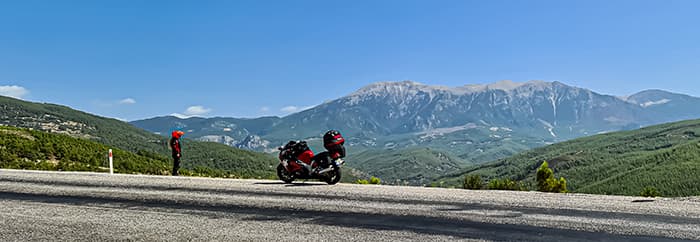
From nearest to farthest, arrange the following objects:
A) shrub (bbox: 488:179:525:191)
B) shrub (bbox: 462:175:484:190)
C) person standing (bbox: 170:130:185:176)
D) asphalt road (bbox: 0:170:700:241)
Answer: asphalt road (bbox: 0:170:700:241) → shrub (bbox: 488:179:525:191) → shrub (bbox: 462:175:484:190) → person standing (bbox: 170:130:185:176)

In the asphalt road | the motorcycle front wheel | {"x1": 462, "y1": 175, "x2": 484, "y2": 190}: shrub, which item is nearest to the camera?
the asphalt road

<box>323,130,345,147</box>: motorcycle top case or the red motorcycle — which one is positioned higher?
<box>323,130,345,147</box>: motorcycle top case

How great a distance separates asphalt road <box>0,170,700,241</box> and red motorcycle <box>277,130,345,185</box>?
6.69 feet

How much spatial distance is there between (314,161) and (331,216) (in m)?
6.49

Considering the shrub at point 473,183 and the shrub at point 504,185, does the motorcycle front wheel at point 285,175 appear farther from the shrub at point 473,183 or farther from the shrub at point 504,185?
the shrub at point 504,185

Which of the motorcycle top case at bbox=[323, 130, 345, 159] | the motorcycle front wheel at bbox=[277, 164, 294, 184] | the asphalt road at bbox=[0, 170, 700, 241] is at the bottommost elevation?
the asphalt road at bbox=[0, 170, 700, 241]

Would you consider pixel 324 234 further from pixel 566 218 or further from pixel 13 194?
pixel 13 194

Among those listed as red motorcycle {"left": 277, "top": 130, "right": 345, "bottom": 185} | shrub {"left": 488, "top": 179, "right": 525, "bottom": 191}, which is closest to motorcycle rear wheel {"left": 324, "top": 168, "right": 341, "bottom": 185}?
red motorcycle {"left": 277, "top": 130, "right": 345, "bottom": 185}

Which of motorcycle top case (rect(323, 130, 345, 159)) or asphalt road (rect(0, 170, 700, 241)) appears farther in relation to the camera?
motorcycle top case (rect(323, 130, 345, 159))

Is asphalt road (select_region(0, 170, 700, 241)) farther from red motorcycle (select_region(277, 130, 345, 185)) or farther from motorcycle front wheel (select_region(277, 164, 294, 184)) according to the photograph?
motorcycle front wheel (select_region(277, 164, 294, 184))

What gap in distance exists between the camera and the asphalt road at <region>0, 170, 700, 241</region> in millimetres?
7578

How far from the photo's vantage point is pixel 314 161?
15656 millimetres

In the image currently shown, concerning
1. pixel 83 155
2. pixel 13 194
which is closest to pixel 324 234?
pixel 13 194

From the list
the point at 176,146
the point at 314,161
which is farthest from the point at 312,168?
the point at 176,146
